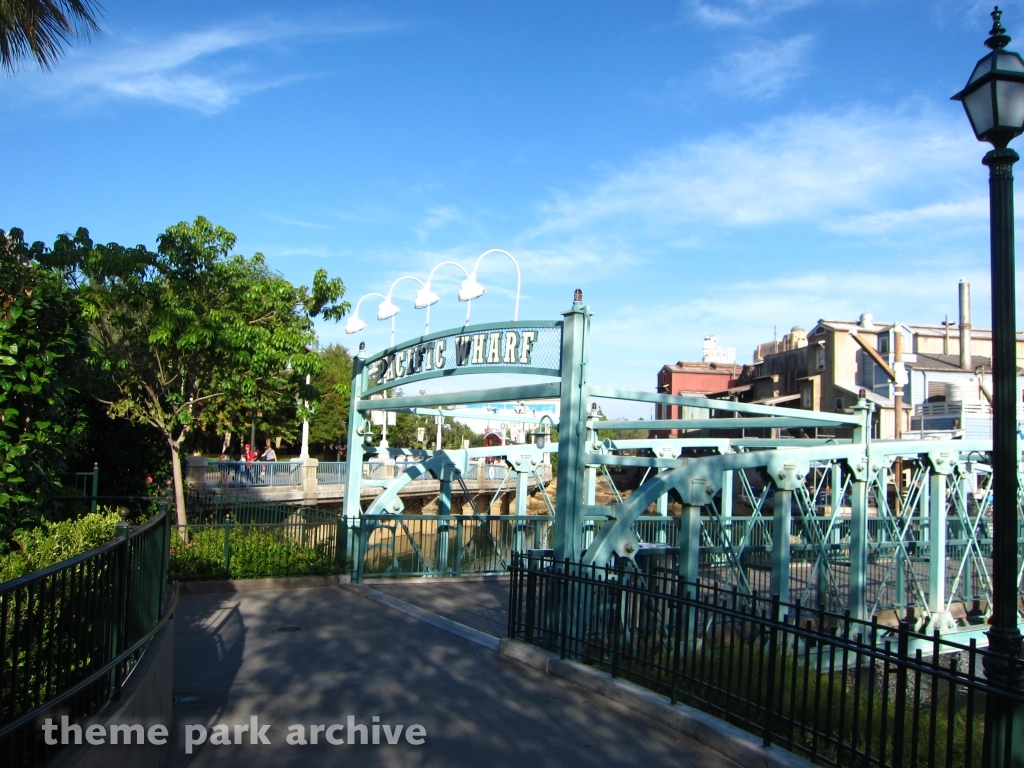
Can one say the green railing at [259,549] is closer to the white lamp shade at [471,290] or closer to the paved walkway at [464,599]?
the paved walkway at [464,599]

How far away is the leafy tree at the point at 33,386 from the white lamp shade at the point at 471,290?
6139mm

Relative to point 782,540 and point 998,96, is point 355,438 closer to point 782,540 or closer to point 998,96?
point 782,540

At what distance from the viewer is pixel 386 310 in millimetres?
15516

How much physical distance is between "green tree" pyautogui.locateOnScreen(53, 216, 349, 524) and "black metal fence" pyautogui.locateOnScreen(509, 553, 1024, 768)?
31.8 feet

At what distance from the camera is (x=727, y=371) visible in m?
67.7

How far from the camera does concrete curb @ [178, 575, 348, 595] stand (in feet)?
44.7

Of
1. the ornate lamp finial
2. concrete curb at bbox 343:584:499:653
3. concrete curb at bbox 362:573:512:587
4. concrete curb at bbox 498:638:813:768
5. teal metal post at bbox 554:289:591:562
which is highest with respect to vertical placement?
the ornate lamp finial

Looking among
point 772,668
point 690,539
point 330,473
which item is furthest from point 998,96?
point 330,473

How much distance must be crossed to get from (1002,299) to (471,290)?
26.5 feet

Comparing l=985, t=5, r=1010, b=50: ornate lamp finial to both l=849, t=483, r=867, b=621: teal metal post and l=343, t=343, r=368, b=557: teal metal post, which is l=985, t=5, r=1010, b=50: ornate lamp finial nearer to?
l=849, t=483, r=867, b=621: teal metal post

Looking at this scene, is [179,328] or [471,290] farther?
[179,328]

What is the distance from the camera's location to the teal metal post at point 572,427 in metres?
10.0

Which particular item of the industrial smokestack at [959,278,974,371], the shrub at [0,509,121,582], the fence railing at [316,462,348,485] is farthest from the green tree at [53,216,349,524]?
the industrial smokestack at [959,278,974,371]

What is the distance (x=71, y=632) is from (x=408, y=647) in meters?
6.06
